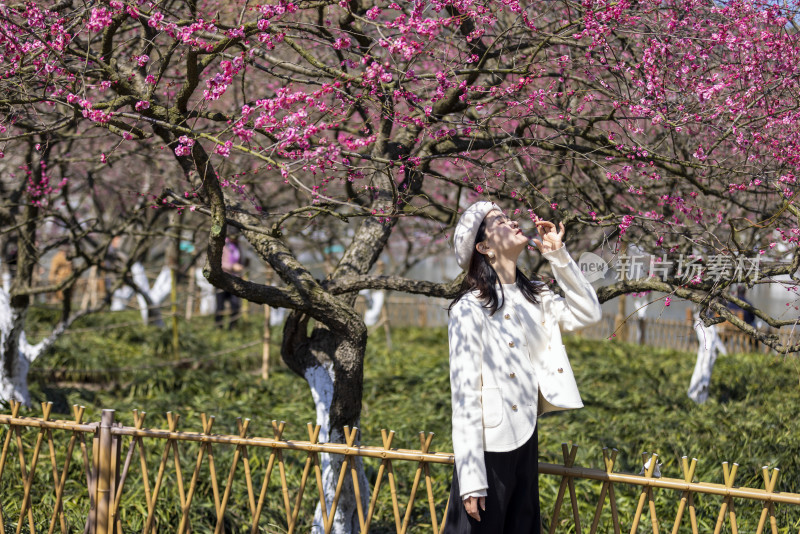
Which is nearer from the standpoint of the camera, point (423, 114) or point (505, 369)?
point (505, 369)

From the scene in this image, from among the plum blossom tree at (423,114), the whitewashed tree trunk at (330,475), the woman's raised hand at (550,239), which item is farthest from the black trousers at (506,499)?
the whitewashed tree trunk at (330,475)

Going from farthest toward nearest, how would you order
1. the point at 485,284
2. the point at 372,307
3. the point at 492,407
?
the point at 372,307 < the point at 485,284 < the point at 492,407

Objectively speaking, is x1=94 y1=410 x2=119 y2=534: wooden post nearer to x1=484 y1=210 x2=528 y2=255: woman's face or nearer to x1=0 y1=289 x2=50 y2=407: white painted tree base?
x1=484 y1=210 x2=528 y2=255: woman's face

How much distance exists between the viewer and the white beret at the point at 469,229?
113 inches

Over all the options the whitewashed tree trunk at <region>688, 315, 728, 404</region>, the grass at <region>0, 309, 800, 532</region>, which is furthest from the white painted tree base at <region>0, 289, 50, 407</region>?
the whitewashed tree trunk at <region>688, 315, 728, 404</region>

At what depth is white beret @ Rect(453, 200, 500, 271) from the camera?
2.88 m

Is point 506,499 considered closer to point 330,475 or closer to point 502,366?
point 502,366

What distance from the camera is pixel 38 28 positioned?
142 inches

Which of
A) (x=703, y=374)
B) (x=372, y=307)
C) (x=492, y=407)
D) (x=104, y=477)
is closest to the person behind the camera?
(x=492, y=407)

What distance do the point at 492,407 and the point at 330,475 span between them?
1.68 meters

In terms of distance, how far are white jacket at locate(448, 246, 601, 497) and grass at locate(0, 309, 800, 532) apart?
6.80ft

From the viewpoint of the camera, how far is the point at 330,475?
4141 millimetres

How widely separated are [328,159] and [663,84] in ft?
5.49

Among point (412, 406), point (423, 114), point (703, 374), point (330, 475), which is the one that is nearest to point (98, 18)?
point (423, 114)
